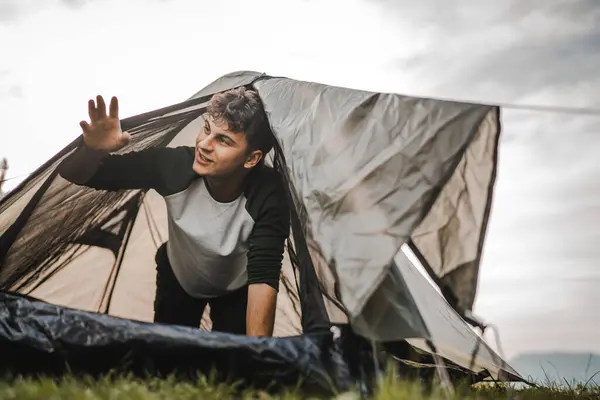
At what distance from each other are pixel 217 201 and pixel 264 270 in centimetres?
41

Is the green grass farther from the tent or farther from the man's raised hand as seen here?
the man's raised hand

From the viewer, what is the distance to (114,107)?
2.10m

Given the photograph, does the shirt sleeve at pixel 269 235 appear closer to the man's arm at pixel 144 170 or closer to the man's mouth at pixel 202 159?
the man's mouth at pixel 202 159

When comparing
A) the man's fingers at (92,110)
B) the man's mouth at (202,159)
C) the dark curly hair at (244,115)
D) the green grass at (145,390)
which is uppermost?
the dark curly hair at (244,115)

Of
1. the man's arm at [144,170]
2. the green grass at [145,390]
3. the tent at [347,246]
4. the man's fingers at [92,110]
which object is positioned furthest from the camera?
the man's arm at [144,170]

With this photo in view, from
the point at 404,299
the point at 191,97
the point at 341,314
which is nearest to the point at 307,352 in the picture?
the point at 341,314

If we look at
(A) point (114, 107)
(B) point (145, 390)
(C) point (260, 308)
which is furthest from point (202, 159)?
(B) point (145, 390)

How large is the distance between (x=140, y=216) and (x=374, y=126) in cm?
154

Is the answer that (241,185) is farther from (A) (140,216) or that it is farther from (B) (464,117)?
(B) (464,117)

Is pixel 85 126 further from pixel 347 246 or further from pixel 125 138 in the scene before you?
pixel 347 246

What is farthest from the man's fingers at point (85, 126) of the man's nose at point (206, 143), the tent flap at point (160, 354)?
the tent flap at point (160, 354)

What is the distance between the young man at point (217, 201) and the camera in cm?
221

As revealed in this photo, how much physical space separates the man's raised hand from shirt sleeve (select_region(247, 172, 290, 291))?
1.84ft

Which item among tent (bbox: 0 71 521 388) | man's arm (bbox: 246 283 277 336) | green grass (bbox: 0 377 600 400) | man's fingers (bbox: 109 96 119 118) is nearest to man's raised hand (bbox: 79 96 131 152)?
man's fingers (bbox: 109 96 119 118)
